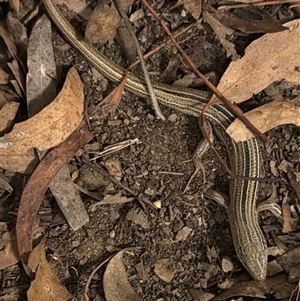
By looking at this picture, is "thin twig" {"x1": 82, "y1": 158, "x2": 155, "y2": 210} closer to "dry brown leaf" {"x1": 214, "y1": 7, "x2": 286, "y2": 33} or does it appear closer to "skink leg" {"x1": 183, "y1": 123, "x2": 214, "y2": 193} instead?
"skink leg" {"x1": 183, "y1": 123, "x2": 214, "y2": 193}

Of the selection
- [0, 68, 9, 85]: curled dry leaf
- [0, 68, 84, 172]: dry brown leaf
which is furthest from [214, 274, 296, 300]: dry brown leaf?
[0, 68, 9, 85]: curled dry leaf

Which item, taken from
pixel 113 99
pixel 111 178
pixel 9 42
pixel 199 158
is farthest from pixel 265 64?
pixel 9 42

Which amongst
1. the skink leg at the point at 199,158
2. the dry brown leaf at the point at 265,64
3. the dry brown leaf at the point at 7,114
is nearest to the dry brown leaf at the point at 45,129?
the dry brown leaf at the point at 7,114

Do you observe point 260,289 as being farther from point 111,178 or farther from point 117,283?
point 111,178

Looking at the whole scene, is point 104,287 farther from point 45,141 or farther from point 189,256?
point 45,141

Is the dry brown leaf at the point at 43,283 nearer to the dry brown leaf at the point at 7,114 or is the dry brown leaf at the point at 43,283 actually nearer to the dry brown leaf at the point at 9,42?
the dry brown leaf at the point at 7,114

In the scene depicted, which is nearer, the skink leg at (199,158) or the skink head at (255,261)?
the skink head at (255,261)
